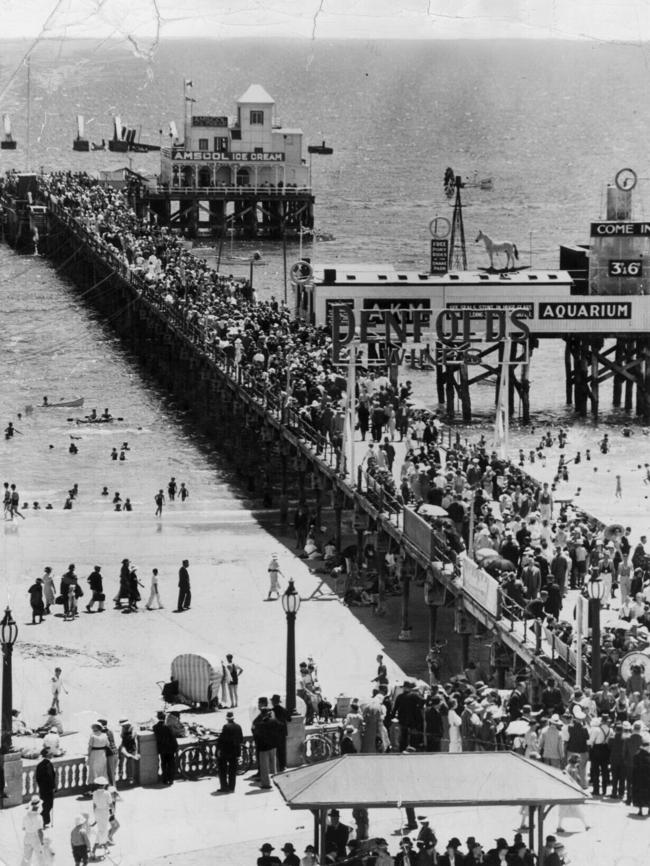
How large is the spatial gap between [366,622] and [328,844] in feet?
61.7

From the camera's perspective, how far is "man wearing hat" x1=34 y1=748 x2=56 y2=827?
24250mm

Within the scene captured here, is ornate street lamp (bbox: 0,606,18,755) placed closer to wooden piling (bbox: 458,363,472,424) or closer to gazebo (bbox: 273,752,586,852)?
gazebo (bbox: 273,752,586,852)

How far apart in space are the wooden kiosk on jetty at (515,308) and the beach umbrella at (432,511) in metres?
24.1

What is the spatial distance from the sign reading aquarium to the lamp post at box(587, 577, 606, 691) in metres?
42.1

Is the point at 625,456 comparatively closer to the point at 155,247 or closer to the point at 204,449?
the point at 204,449

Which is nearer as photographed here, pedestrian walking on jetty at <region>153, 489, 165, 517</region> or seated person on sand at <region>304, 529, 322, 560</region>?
seated person on sand at <region>304, 529, 322, 560</region>

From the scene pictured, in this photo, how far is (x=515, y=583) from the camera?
104ft

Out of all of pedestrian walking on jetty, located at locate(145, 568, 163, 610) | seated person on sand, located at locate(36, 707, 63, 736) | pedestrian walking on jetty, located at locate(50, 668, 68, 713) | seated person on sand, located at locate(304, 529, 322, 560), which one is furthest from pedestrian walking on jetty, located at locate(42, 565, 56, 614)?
seated person on sand, located at locate(36, 707, 63, 736)

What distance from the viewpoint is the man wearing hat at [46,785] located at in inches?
955

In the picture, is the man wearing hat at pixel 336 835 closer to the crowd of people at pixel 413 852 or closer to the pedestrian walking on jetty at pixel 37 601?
the crowd of people at pixel 413 852

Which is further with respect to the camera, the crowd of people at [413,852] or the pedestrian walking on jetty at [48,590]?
the pedestrian walking on jetty at [48,590]

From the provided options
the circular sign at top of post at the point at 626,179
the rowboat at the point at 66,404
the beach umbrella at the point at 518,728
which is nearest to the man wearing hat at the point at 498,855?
the beach umbrella at the point at 518,728

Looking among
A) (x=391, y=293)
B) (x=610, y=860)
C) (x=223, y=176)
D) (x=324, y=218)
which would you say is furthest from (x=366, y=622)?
(x=324, y=218)

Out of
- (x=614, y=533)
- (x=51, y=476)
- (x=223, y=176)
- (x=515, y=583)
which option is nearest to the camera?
(x=515, y=583)
